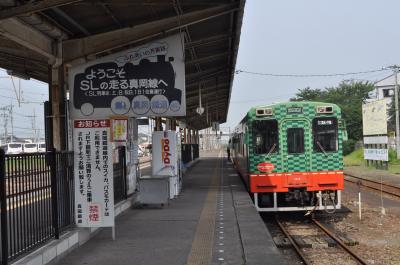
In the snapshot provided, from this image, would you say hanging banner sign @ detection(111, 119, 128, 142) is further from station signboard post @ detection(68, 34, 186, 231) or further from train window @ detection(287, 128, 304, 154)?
train window @ detection(287, 128, 304, 154)

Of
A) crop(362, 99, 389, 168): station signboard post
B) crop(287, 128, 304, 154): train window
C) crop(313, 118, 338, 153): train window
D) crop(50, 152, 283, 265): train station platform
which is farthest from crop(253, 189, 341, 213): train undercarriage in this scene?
crop(362, 99, 389, 168): station signboard post

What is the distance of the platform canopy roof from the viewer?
29.5ft

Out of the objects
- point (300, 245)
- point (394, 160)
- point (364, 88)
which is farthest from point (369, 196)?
point (364, 88)

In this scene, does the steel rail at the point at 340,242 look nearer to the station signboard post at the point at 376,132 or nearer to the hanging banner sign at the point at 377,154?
the hanging banner sign at the point at 377,154

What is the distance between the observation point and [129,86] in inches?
441

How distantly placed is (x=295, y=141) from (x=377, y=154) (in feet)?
71.6

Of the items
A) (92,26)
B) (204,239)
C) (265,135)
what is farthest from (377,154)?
(204,239)

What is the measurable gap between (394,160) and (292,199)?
26.5 metres

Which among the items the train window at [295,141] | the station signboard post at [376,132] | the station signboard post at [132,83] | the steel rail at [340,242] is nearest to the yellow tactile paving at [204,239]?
the station signboard post at [132,83]

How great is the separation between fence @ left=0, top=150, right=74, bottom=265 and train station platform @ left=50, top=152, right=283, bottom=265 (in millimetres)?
554

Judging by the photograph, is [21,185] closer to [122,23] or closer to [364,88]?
[122,23]

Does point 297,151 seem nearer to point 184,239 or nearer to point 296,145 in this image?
point 296,145

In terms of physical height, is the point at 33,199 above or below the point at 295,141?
below

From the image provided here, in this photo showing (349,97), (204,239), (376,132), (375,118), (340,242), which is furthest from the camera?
(349,97)
